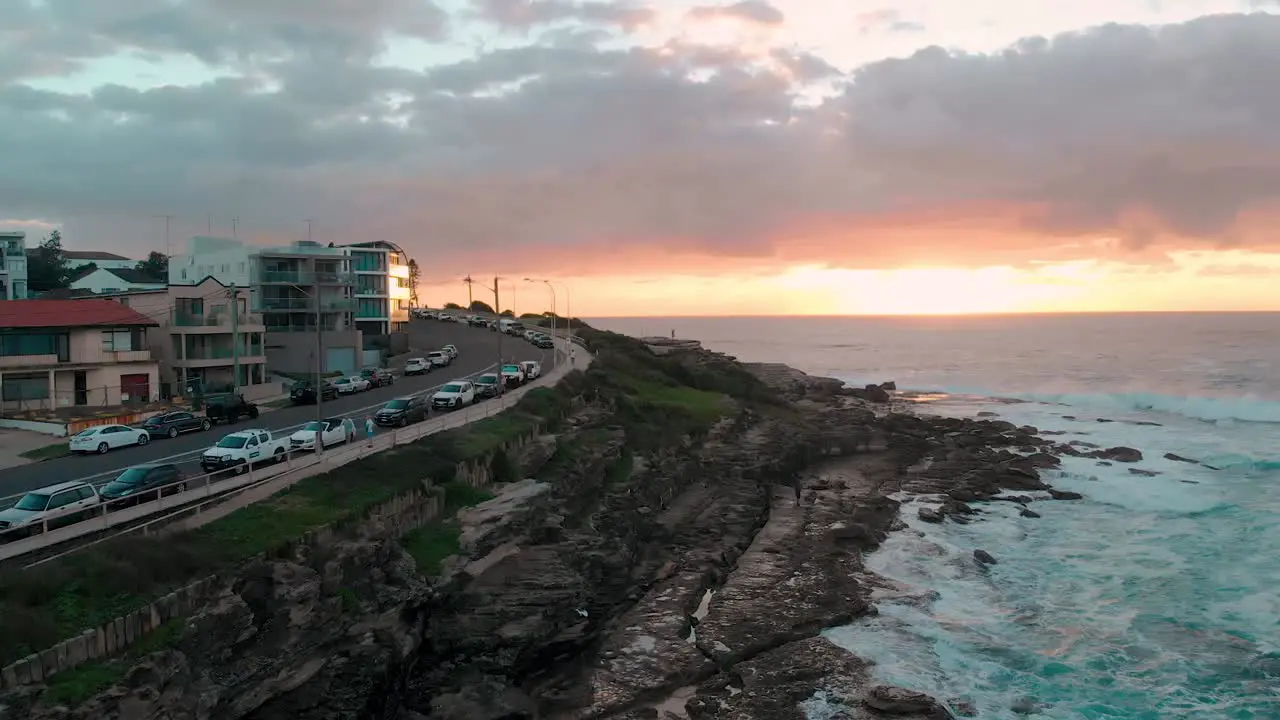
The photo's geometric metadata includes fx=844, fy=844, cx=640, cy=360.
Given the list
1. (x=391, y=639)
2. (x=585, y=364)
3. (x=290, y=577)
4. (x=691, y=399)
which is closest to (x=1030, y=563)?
(x=391, y=639)

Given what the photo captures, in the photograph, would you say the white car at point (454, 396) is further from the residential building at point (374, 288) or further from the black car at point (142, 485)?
the residential building at point (374, 288)

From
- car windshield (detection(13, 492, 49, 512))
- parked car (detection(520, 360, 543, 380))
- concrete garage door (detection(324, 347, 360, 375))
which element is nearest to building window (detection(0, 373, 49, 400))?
concrete garage door (detection(324, 347, 360, 375))

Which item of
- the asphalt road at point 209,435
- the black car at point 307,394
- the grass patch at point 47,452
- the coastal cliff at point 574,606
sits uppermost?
the black car at point 307,394

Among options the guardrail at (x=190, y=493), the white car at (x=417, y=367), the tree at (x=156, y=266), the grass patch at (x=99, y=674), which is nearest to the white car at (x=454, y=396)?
the guardrail at (x=190, y=493)

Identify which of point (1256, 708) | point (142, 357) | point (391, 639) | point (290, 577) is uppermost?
point (142, 357)

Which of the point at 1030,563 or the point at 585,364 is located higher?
the point at 585,364

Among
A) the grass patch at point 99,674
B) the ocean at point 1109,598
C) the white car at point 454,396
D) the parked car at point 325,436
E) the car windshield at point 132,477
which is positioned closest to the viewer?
the grass patch at point 99,674

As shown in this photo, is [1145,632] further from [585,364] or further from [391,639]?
[585,364]
